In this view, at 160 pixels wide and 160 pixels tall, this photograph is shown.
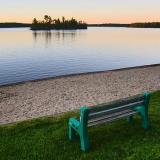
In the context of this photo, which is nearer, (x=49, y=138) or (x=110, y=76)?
(x=49, y=138)

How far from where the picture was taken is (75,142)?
29.1 ft

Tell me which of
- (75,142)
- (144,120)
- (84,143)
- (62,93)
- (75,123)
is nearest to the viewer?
(84,143)

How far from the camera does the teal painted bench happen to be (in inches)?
317

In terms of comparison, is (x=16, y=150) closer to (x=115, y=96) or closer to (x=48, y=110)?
(x=48, y=110)

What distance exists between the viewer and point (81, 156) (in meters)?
7.95

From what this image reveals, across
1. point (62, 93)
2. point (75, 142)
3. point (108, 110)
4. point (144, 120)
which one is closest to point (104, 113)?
point (108, 110)

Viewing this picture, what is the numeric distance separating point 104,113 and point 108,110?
14cm

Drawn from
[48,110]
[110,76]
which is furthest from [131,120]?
[110,76]

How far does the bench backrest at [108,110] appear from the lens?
799 cm

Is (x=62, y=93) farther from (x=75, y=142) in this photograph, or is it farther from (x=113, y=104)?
(x=113, y=104)

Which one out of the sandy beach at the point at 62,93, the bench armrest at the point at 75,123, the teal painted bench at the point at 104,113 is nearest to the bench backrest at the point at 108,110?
the teal painted bench at the point at 104,113

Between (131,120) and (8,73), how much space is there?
87.9 ft

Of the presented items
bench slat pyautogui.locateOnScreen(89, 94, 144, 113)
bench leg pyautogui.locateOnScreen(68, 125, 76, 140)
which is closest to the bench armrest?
bench leg pyautogui.locateOnScreen(68, 125, 76, 140)

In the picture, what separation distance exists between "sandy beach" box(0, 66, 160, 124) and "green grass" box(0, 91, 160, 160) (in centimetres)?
292
